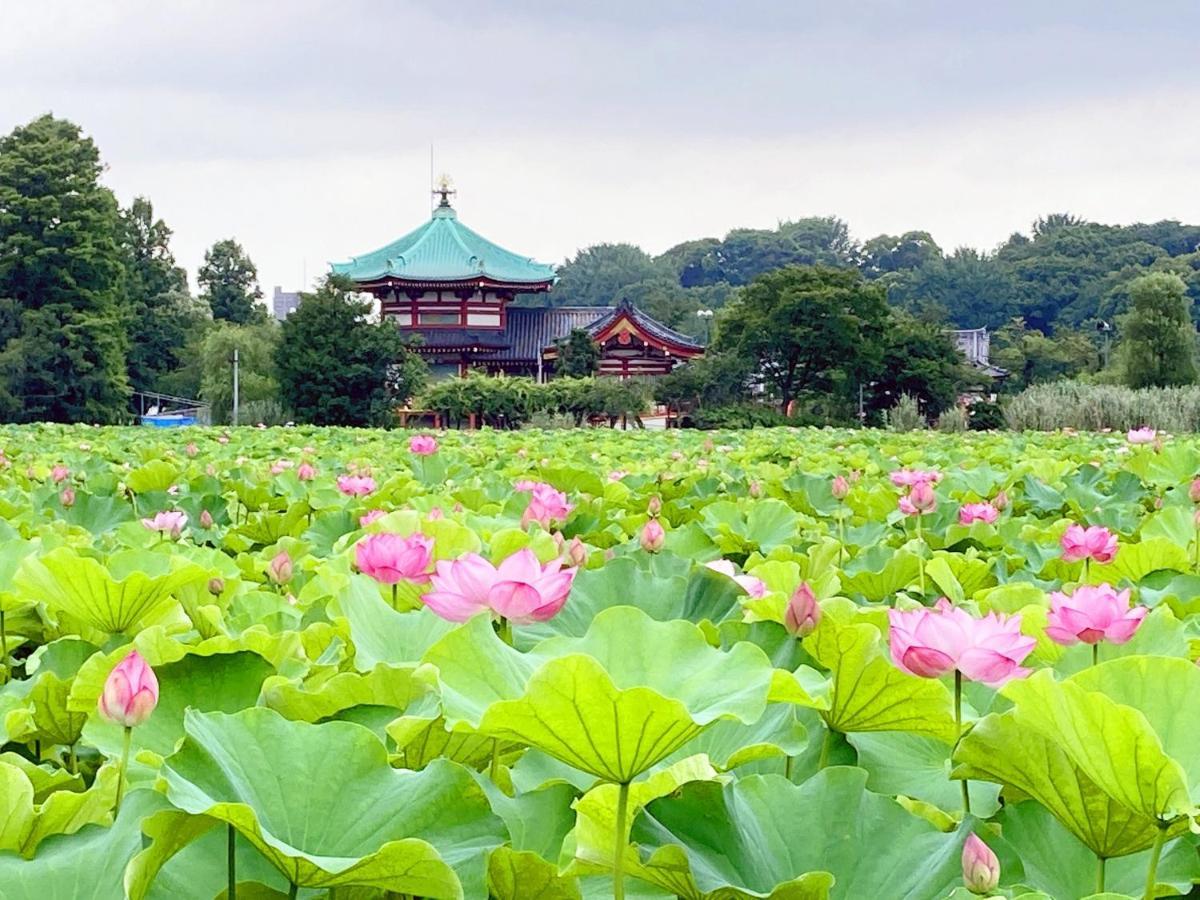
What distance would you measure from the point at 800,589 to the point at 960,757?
182mm

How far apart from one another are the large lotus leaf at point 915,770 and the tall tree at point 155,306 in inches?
1153

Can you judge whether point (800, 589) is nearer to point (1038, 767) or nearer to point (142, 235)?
point (1038, 767)

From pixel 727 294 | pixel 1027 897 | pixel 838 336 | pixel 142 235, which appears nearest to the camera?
pixel 1027 897

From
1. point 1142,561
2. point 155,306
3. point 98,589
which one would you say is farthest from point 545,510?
point 155,306

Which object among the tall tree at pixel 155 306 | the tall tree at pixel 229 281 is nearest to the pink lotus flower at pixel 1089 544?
the tall tree at pixel 155 306

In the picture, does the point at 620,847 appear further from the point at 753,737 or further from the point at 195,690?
the point at 195,690

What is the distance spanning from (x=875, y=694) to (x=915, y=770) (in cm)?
6

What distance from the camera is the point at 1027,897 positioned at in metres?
0.42

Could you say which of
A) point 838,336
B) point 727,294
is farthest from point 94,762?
point 727,294

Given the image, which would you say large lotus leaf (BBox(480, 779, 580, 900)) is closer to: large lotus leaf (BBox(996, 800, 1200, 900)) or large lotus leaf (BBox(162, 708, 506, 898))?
large lotus leaf (BBox(162, 708, 506, 898))

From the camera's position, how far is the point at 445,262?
25688 mm

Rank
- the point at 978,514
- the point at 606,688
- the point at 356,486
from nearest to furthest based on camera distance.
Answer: the point at 606,688, the point at 978,514, the point at 356,486

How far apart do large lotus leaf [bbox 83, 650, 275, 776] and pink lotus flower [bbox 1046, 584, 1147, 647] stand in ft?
1.50

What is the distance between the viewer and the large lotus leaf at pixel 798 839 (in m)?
0.49
